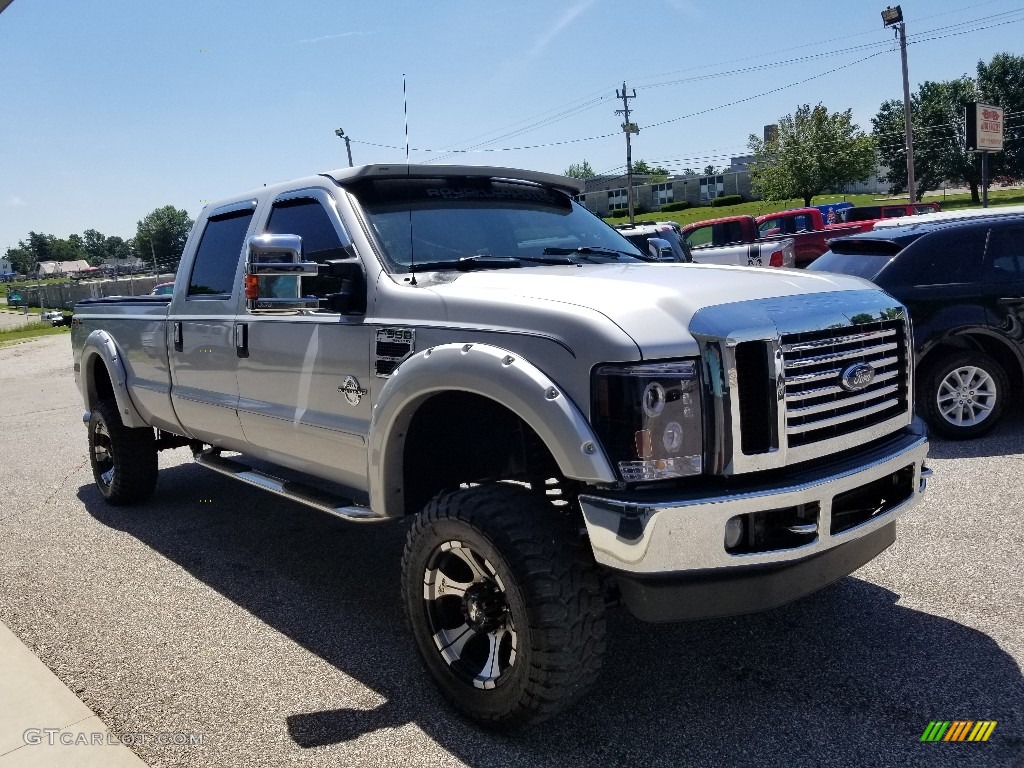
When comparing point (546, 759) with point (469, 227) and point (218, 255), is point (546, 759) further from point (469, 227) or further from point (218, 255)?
point (218, 255)

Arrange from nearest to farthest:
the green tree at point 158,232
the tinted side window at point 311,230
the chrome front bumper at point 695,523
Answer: the chrome front bumper at point 695,523, the tinted side window at point 311,230, the green tree at point 158,232

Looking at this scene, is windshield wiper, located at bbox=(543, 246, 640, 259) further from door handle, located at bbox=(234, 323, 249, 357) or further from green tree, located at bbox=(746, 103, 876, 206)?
green tree, located at bbox=(746, 103, 876, 206)

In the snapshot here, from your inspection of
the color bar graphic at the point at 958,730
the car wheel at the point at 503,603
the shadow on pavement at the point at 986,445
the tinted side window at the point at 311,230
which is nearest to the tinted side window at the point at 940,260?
the shadow on pavement at the point at 986,445

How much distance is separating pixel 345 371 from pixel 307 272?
0.49 meters

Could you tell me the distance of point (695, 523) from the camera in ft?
8.45

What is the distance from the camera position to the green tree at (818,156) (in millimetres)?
65000

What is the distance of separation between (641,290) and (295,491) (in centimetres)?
202

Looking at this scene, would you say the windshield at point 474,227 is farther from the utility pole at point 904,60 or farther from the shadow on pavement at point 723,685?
the utility pole at point 904,60

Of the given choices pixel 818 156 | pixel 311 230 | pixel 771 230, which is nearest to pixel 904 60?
pixel 771 230

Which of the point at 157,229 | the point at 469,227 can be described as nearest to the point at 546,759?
the point at 469,227

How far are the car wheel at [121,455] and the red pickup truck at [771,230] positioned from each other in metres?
15.7

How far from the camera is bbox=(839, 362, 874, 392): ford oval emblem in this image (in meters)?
2.93

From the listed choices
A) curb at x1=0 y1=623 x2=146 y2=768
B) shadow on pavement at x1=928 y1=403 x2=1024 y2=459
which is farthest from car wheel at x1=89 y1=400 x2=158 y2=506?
shadow on pavement at x1=928 y1=403 x2=1024 y2=459

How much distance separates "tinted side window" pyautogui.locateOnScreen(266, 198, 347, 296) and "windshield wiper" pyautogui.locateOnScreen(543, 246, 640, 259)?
3.19ft
